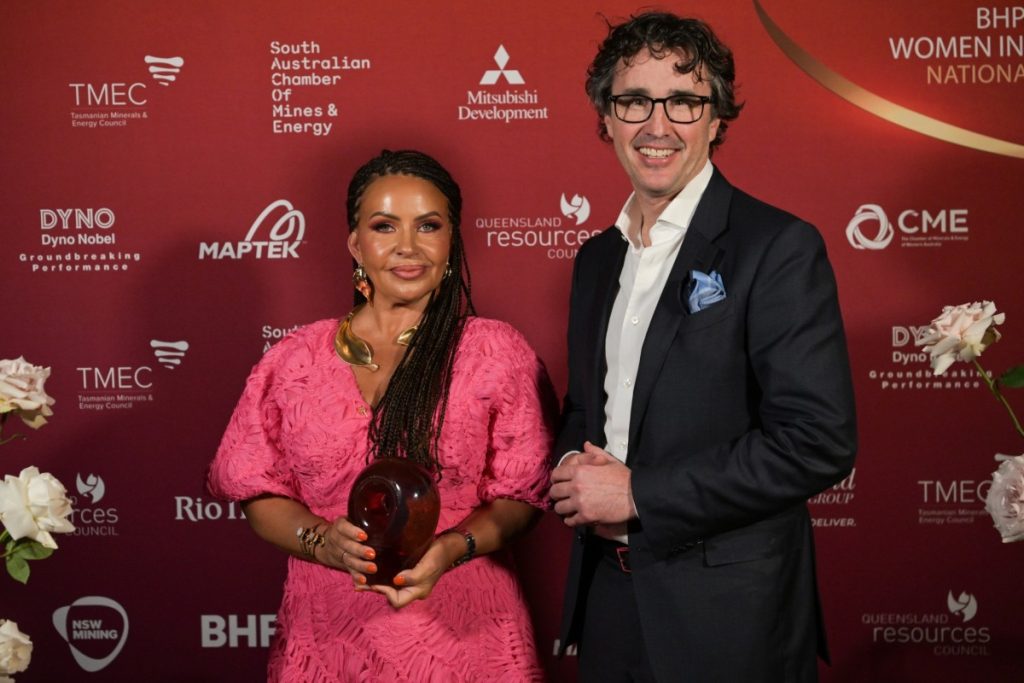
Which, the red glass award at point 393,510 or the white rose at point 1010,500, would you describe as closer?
the red glass award at point 393,510

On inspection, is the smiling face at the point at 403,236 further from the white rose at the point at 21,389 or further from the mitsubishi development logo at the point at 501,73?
the mitsubishi development logo at the point at 501,73

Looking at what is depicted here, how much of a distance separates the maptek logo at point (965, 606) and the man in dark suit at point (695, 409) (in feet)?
4.74

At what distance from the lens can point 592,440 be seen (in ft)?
6.46

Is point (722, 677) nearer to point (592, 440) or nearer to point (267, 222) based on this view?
point (592, 440)

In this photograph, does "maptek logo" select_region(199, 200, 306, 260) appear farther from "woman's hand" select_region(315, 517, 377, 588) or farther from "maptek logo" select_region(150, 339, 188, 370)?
"woman's hand" select_region(315, 517, 377, 588)

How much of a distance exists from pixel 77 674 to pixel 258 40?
1.98 metres

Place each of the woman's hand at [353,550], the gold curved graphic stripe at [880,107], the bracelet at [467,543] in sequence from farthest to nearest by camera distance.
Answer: the gold curved graphic stripe at [880,107] < the bracelet at [467,543] < the woman's hand at [353,550]

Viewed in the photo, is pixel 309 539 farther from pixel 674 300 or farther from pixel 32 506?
pixel 674 300

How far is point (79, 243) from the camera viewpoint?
3.20 metres

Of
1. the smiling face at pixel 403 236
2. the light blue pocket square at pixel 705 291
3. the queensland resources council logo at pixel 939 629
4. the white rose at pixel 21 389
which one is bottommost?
the queensland resources council logo at pixel 939 629

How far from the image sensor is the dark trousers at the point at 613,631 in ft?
6.15

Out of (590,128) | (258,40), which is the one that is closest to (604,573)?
(590,128)

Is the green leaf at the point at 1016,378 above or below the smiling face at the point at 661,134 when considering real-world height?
below

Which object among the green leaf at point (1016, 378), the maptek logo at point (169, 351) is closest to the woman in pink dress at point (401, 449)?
the green leaf at point (1016, 378)
